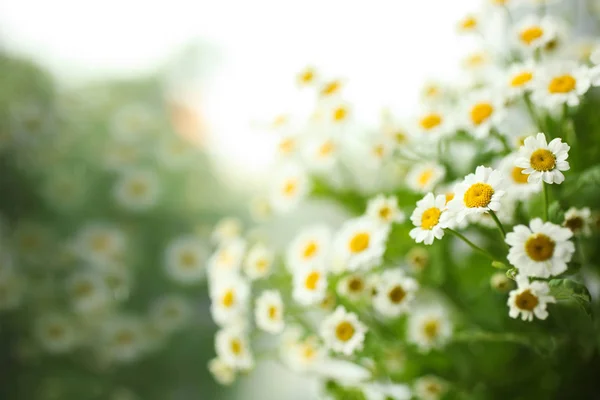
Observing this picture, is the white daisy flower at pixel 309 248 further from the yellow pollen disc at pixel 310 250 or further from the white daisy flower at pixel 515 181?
the white daisy flower at pixel 515 181

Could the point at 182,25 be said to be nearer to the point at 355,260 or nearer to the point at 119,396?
the point at 119,396

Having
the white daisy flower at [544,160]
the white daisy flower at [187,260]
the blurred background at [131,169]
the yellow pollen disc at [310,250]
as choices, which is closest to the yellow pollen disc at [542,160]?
the white daisy flower at [544,160]

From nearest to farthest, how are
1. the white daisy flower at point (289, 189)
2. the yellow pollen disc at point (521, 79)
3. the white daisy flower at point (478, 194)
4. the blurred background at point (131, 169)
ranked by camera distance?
the white daisy flower at point (478, 194) < the yellow pollen disc at point (521, 79) < the white daisy flower at point (289, 189) < the blurred background at point (131, 169)

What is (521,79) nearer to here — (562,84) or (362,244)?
(562,84)

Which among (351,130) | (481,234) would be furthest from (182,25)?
(481,234)

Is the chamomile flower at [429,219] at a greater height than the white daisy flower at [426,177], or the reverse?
the white daisy flower at [426,177]

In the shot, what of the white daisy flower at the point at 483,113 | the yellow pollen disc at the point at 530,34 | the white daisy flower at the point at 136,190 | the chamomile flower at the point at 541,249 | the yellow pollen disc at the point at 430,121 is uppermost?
the white daisy flower at the point at 136,190

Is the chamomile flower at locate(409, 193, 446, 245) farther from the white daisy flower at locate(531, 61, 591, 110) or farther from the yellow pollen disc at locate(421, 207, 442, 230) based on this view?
the white daisy flower at locate(531, 61, 591, 110)
